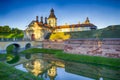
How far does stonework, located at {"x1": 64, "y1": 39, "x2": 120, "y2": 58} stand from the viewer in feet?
60.2

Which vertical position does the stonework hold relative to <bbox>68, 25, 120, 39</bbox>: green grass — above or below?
below

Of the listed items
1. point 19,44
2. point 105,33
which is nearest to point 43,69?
point 19,44

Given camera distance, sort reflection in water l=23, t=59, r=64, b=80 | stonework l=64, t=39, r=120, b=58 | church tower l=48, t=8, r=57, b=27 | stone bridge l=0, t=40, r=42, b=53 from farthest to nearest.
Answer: church tower l=48, t=8, r=57, b=27
stone bridge l=0, t=40, r=42, b=53
stonework l=64, t=39, r=120, b=58
reflection in water l=23, t=59, r=64, b=80

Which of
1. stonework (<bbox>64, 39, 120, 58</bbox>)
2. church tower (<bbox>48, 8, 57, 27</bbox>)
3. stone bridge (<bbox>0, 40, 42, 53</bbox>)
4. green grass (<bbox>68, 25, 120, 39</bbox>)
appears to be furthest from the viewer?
church tower (<bbox>48, 8, 57, 27</bbox>)

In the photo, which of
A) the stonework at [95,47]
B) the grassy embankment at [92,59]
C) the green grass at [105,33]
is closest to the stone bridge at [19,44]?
the grassy embankment at [92,59]

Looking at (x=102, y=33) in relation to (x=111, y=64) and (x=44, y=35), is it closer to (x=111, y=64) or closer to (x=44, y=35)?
(x=44, y=35)

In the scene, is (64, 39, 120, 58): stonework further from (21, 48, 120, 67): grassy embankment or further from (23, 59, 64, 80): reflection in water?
(23, 59, 64, 80): reflection in water

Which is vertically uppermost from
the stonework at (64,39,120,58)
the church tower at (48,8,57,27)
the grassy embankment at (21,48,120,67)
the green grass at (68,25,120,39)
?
the church tower at (48,8,57,27)

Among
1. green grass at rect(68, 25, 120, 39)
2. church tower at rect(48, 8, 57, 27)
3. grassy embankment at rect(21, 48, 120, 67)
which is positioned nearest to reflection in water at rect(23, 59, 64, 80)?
grassy embankment at rect(21, 48, 120, 67)

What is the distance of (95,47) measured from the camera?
2062cm

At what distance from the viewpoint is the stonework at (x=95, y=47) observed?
1836 cm

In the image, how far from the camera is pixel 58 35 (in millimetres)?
35969

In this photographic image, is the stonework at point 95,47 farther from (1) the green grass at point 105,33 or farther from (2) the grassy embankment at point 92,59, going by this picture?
(1) the green grass at point 105,33

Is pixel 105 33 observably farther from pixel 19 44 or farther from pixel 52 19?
pixel 52 19
